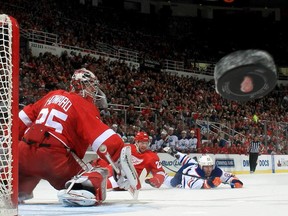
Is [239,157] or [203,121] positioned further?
[239,157]

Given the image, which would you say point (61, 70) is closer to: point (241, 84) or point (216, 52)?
point (241, 84)

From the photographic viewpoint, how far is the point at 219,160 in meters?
13.7

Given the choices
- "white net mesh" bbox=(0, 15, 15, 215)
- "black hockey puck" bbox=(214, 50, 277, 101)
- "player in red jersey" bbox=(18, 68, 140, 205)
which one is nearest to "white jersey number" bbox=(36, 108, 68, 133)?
"player in red jersey" bbox=(18, 68, 140, 205)

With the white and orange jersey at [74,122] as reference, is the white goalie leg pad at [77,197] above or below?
below

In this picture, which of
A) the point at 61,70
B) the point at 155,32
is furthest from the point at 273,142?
the point at 155,32

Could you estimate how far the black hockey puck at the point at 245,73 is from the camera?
3.41 metres

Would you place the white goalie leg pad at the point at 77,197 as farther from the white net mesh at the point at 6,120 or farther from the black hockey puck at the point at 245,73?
the black hockey puck at the point at 245,73

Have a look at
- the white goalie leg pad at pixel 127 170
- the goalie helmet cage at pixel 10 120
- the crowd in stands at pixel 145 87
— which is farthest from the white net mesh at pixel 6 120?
the crowd in stands at pixel 145 87

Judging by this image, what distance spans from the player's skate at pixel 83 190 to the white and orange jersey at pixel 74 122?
0.81 feet

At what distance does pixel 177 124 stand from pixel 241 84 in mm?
8875

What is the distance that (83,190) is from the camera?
3768 mm

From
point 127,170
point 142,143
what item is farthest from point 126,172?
point 142,143

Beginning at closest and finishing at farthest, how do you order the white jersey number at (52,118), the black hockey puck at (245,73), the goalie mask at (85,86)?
1. the black hockey puck at (245,73)
2. the white jersey number at (52,118)
3. the goalie mask at (85,86)

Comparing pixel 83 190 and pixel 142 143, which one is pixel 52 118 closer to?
pixel 83 190
